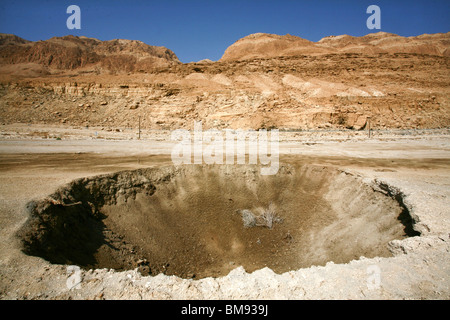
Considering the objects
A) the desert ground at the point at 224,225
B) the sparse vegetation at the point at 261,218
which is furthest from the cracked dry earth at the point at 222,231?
the sparse vegetation at the point at 261,218

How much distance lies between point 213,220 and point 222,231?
1.78 feet

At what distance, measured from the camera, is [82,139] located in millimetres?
20250

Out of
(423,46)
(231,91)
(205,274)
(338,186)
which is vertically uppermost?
(423,46)

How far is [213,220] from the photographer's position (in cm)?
890

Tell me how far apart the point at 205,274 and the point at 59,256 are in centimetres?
357

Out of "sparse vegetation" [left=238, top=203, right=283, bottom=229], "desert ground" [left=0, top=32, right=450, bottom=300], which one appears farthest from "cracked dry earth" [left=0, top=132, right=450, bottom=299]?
"sparse vegetation" [left=238, top=203, right=283, bottom=229]

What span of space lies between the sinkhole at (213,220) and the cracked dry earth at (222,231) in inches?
1.5

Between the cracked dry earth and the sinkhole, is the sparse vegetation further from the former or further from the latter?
the cracked dry earth

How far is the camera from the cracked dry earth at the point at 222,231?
3.47 metres

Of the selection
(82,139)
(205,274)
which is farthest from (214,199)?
(82,139)

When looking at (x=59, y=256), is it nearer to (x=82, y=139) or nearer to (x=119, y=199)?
(x=119, y=199)

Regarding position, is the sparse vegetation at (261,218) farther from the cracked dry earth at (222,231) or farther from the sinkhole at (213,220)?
the cracked dry earth at (222,231)

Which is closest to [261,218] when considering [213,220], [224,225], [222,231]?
[224,225]

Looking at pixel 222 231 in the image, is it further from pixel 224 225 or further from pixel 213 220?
pixel 213 220
